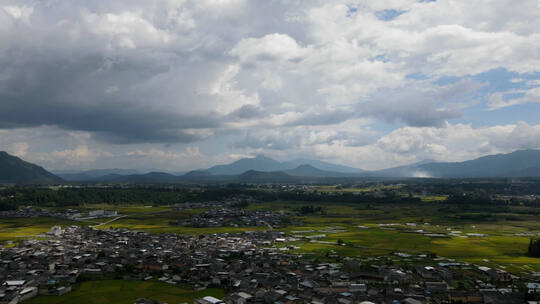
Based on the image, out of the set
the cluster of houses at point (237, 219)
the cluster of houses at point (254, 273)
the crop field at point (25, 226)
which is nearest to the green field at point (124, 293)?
the cluster of houses at point (254, 273)

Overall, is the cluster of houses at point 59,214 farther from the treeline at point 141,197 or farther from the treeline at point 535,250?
the treeline at point 535,250

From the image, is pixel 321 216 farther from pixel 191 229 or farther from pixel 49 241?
pixel 49 241

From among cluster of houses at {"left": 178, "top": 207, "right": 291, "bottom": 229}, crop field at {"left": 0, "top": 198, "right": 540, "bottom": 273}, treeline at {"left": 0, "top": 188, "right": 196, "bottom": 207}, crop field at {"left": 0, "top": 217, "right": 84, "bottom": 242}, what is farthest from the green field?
treeline at {"left": 0, "top": 188, "right": 196, "bottom": 207}

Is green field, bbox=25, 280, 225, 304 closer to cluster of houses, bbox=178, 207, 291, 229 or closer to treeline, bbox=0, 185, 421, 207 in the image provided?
cluster of houses, bbox=178, 207, 291, 229

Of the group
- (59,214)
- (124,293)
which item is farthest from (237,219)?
(124,293)

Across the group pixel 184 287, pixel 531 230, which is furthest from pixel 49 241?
pixel 531 230

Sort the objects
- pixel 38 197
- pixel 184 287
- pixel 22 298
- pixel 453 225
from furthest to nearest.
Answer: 1. pixel 38 197
2. pixel 453 225
3. pixel 184 287
4. pixel 22 298

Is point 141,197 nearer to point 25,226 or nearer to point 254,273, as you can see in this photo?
point 25,226
